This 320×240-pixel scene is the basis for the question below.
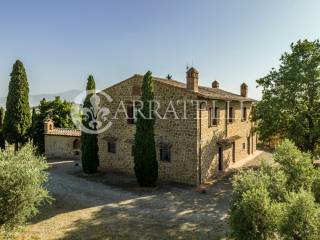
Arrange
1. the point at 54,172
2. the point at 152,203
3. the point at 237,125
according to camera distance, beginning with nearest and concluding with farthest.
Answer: the point at 152,203 < the point at 54,172 < the point at 237,125

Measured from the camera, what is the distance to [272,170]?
11.4 m

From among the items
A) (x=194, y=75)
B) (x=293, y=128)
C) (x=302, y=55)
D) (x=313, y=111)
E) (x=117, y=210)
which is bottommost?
(x=117, y=210)

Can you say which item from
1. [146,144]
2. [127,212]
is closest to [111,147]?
[146,144]

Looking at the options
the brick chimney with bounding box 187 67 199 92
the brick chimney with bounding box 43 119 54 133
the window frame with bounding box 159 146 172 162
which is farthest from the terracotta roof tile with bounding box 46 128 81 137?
the brick chimney with bounding box 187 67 199 92

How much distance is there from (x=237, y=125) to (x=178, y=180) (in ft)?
33.9

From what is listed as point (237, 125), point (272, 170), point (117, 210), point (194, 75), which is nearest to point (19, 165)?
point (117, 210)

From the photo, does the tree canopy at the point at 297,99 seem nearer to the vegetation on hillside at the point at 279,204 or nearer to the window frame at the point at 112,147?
the vegetation on hillside at the point at 279,204

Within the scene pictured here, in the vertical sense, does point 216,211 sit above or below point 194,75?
below

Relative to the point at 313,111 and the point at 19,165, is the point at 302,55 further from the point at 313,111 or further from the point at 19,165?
the point at 19,165

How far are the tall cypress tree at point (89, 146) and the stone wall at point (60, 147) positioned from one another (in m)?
7.09

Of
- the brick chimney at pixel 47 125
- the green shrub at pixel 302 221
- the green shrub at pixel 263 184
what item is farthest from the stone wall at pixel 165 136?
the green shrub at pixel 302 221

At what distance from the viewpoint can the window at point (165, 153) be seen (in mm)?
21438

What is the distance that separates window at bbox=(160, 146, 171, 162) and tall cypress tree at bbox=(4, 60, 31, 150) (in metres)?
15.9

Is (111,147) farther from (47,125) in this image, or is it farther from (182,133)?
(47,125)
